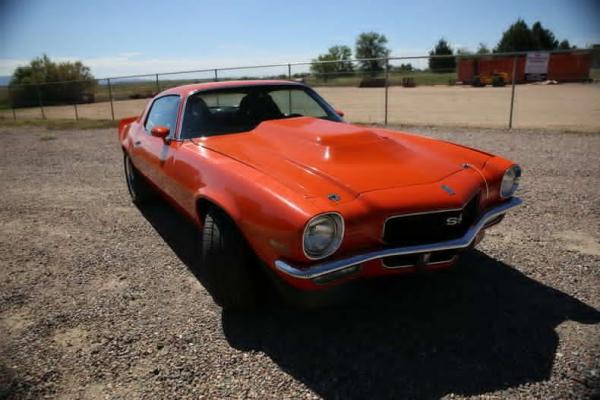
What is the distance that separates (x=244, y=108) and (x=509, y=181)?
2.25 m

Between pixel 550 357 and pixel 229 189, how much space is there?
195 cm

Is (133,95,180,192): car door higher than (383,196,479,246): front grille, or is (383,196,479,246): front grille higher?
(133,95,180,192): car door

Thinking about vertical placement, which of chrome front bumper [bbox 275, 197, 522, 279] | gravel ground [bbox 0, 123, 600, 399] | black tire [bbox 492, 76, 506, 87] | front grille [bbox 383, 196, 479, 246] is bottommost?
gravel ground [bbox 0, 123, 600, 399]

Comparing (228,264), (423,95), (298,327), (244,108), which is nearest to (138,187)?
(244,108)

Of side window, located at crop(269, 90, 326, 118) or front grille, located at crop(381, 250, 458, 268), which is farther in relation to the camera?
side window, located at crop(269, 90, 326, 118)

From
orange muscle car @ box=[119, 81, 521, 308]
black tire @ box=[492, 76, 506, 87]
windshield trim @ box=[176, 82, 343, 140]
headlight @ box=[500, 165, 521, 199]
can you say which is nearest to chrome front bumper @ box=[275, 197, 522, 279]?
orange muscle car @ box=[119, 81, 521, 308]

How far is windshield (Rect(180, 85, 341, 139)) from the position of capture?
350cm

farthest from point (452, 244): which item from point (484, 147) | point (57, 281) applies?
point (484, 147)

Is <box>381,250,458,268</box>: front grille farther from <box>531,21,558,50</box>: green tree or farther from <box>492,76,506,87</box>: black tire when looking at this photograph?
<box>531,21,558,50</box>: green tree

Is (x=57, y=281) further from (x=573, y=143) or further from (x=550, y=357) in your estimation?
(x=573, y=143)

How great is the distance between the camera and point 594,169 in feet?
20.0

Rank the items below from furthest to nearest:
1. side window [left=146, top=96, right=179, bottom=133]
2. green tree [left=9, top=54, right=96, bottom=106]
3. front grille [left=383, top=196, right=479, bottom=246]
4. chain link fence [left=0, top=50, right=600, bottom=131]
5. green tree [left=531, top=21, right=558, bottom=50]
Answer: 1. green tree [left=531, top=21, right=558, bottom=50]
2. green tree [left=9, top=54, right=96, bottom=106]
3. chain link fence [left=0, top=50, right=600, bottom=131]
4. side window [left=146, top=96, right=179, bottom=133]
5. front grille [left=383, top=196, right=479, bottom=246]

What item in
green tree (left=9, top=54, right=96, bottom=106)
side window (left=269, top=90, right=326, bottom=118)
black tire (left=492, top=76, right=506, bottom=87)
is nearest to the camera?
side window (left=269, top=90, right=326, bottom=118)

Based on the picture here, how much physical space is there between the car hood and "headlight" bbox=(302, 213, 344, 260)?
198mm
